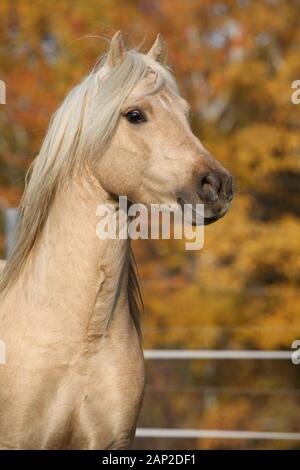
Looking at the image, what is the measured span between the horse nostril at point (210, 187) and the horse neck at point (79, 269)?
1.34 feet

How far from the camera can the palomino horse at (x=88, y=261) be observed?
2838 mm

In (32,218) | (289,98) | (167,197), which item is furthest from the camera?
(289,98)

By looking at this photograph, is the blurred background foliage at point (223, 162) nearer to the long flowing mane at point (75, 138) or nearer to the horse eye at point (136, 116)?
the long flowing mane at point (75, 138)

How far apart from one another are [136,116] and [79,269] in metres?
0.57

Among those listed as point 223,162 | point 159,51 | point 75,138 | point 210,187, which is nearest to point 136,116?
point 75,138

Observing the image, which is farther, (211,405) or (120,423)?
(211,405)

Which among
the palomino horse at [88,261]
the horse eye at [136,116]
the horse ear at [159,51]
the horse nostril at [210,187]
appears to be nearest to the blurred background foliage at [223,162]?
the horse ear at [159,51]

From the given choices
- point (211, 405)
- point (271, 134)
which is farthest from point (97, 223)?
point (211, 405)

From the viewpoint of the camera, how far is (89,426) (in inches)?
113

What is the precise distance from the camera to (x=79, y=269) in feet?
9.57

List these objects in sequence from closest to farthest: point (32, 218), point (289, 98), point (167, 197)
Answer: point (167, 197) → point (32, 218) → point (289, 98)

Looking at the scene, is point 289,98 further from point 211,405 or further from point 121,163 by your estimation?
point 121,163
